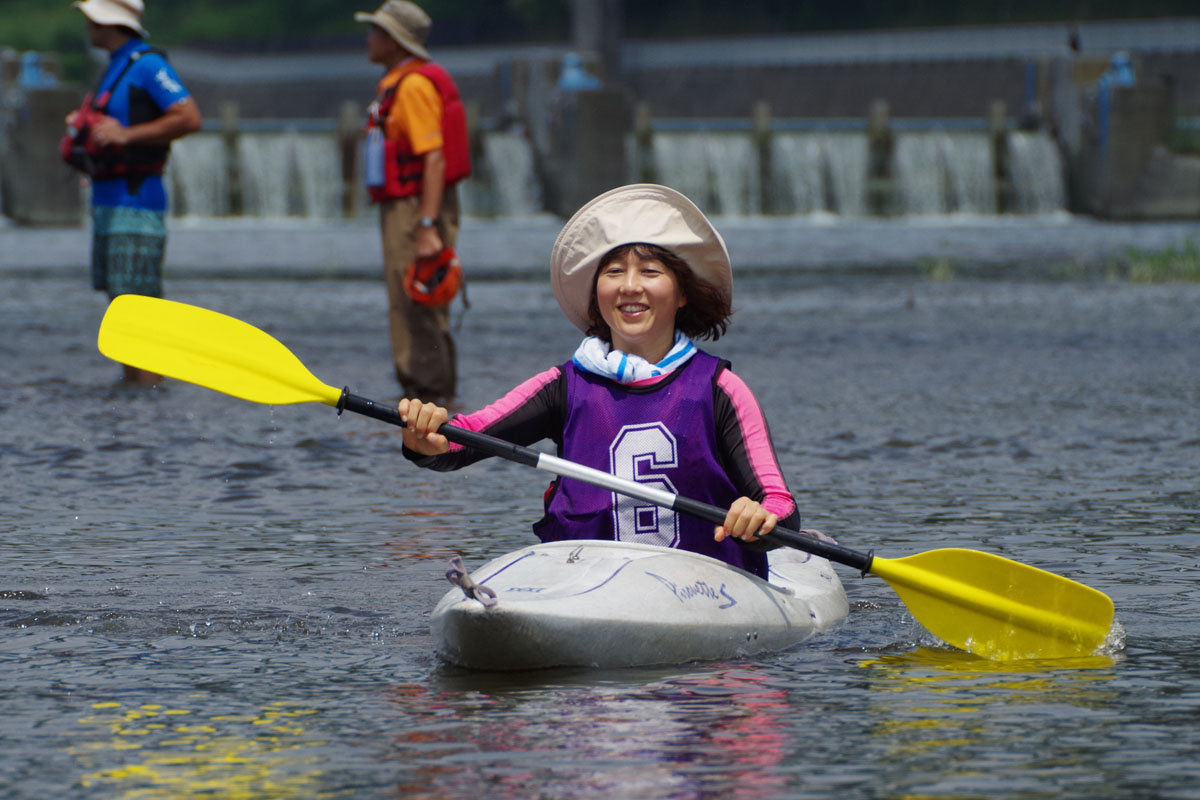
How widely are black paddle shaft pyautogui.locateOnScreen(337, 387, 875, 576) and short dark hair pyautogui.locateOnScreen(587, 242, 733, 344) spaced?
1.22ft

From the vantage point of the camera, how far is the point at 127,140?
30.9 feet

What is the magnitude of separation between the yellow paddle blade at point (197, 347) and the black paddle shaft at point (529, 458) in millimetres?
436

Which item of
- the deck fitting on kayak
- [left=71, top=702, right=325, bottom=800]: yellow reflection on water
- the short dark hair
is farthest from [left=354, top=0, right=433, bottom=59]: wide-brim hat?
[left=71, top=702, right=325, bottom=800]: yellow reflection on water

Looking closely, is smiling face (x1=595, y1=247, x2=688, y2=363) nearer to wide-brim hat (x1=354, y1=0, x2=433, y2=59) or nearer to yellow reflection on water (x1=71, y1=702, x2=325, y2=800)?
yellow reflection on water (x1=71, y1=702, x2=325, y2=800)

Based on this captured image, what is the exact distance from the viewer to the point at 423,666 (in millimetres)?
4602

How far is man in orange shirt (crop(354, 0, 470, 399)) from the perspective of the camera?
8992mm

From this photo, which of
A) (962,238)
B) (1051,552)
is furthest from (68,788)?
(962,238)

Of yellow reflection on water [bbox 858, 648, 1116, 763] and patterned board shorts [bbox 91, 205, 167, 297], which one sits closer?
yellow reflection on water [bbox 858, 648, 1116, 763]

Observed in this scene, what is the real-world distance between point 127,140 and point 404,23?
134 centimetres

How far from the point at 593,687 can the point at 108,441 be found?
15.7ft

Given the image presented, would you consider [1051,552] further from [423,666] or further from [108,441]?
[108,441]

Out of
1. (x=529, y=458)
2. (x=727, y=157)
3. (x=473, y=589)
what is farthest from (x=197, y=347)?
(x=727, y=157)

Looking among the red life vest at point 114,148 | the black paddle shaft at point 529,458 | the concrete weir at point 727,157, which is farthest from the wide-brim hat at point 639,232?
the concrete weir at point 727,157

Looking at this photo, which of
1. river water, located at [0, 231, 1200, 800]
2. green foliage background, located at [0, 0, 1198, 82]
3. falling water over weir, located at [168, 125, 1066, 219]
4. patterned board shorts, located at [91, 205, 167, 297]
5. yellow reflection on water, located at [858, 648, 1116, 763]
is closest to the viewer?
river water, located at [0, 231, 1200, 800]
